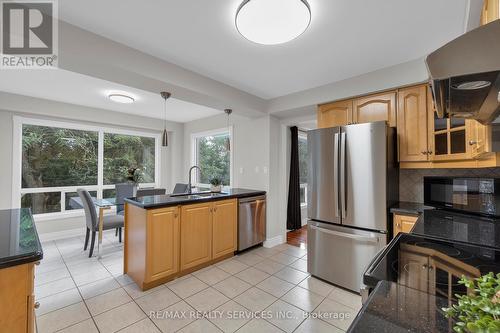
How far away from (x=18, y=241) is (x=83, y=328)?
3.72 ft

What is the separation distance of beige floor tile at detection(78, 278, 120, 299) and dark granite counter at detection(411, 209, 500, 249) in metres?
2.87

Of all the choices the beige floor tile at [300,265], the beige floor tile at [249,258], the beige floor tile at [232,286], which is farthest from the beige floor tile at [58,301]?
the beige floor tile at [300,265]

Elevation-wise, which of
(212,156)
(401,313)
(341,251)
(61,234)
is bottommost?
(61,234)

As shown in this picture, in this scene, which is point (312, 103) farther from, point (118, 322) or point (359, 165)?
point (118, 322)

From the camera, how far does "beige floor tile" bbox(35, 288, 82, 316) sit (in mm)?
2002

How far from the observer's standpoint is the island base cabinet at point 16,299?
3.00 ft

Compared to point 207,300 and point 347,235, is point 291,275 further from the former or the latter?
point 207,300

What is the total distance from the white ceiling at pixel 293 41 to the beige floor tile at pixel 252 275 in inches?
96.8

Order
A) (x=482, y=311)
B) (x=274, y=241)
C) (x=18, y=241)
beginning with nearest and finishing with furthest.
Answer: (x=482, y=311), (x=18, y=241), (x=274, y=241)

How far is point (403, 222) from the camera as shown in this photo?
2.16 meters

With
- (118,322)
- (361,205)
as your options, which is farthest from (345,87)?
(118,322)

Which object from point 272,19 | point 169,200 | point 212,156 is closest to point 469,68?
point 272,19

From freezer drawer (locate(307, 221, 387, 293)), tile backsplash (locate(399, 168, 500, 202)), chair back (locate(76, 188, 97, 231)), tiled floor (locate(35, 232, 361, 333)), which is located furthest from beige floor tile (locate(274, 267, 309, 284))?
chair back (locate(76, 188, 97, 231))

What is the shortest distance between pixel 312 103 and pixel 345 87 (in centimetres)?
47
